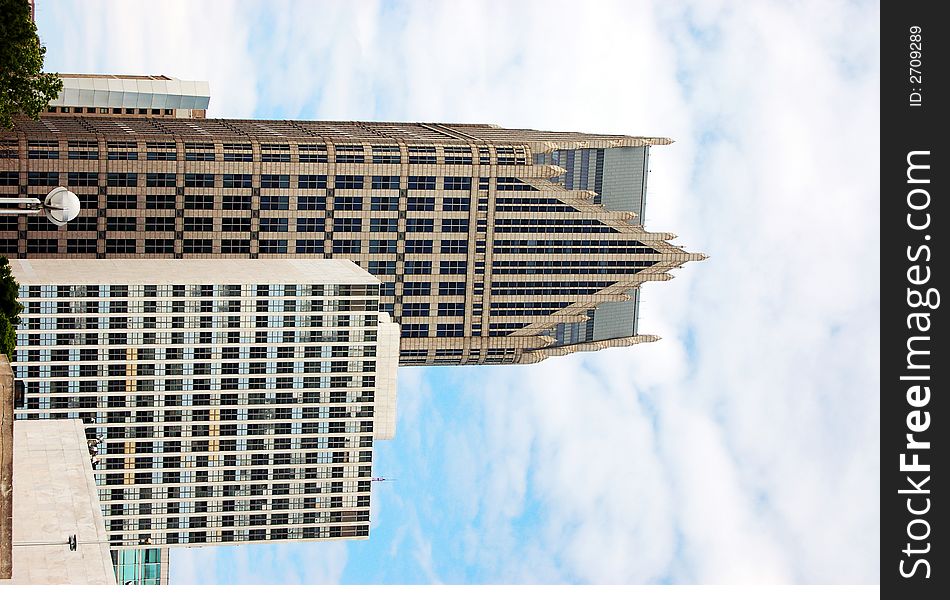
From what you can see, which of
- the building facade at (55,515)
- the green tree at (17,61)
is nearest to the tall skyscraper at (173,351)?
the green tree at (17,61)

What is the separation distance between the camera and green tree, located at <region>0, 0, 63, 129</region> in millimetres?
150000

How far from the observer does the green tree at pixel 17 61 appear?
150000 millimetres

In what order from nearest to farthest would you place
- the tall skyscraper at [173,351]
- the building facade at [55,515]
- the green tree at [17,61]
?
the building facade at [55,515] < the green tree at [17,61] < the tall skyscraper at [173,351]

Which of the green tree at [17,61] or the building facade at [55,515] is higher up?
the green tree at [17,61]
